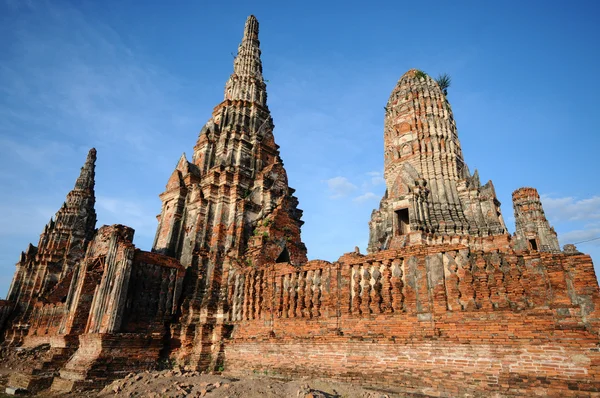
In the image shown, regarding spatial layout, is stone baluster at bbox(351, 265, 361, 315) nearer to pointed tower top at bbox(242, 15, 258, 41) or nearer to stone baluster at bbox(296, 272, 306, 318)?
stone baluster at bbox(296, 272, 306, 318)

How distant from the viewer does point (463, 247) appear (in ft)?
29.0

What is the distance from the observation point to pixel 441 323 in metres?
8.46

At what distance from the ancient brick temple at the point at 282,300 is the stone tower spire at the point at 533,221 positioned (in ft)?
40.0

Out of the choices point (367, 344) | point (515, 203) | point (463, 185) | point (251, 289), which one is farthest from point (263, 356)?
point (515, 203)

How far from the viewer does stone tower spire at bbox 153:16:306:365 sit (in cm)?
1431

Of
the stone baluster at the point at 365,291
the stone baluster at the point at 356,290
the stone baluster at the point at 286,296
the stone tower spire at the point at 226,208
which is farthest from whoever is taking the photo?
the stone tower spire at the point at 226,208

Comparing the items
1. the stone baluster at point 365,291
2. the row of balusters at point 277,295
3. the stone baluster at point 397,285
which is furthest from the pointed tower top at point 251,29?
the stone baluster at point 397,285

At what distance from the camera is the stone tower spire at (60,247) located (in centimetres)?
3247

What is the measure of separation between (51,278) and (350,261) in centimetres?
3259

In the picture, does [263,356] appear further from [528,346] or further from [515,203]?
[515,203]

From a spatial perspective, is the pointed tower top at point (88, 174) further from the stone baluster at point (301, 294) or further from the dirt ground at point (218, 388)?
the stone baluster at point (301, 294)

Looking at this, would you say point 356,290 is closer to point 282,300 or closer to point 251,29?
point 282,300

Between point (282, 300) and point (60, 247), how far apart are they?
101 feet

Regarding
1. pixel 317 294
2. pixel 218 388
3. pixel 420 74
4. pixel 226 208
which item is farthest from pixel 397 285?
pixel 420 74
